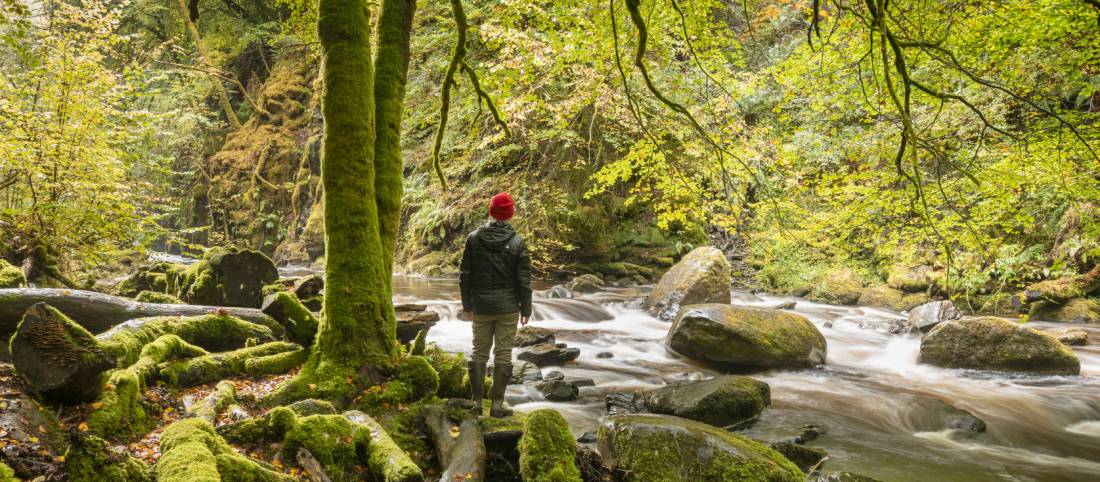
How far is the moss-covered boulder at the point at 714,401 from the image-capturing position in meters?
6.21

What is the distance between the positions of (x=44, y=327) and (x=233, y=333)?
355 centimetres

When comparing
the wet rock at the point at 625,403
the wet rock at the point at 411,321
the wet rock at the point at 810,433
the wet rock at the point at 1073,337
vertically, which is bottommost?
the wet rock at the point at 625,403

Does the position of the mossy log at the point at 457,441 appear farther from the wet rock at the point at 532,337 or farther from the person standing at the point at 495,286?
the wet rock at the point at 532,337

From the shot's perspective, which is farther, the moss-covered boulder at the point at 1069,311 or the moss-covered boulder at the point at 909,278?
the moss-covered boulder at the point at 909,278

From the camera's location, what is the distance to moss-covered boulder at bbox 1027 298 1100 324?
12.0m

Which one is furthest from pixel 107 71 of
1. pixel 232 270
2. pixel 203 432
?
pixel 203 432

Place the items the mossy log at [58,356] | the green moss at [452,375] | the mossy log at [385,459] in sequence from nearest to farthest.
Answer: the mossy log at [58,356]
the mossy log at [385,459]
the green moss at [452,375]

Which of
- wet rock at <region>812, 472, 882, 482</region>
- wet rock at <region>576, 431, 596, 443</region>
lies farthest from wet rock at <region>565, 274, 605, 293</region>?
wet rock at <region>812, 472, 882, 482</region>

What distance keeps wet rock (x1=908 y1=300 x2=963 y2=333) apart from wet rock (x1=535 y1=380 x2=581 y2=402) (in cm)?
842

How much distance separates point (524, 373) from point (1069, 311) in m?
13.0

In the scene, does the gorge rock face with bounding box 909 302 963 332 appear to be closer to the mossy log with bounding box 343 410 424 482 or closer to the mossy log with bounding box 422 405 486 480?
the mossy log with bounding box 422 405 486 480

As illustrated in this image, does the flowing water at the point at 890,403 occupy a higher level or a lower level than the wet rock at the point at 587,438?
higher

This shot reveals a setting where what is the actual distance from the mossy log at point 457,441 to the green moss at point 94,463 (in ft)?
5.91

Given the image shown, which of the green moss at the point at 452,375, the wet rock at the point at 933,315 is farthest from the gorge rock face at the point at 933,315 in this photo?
the green moss at the point at 452,375
